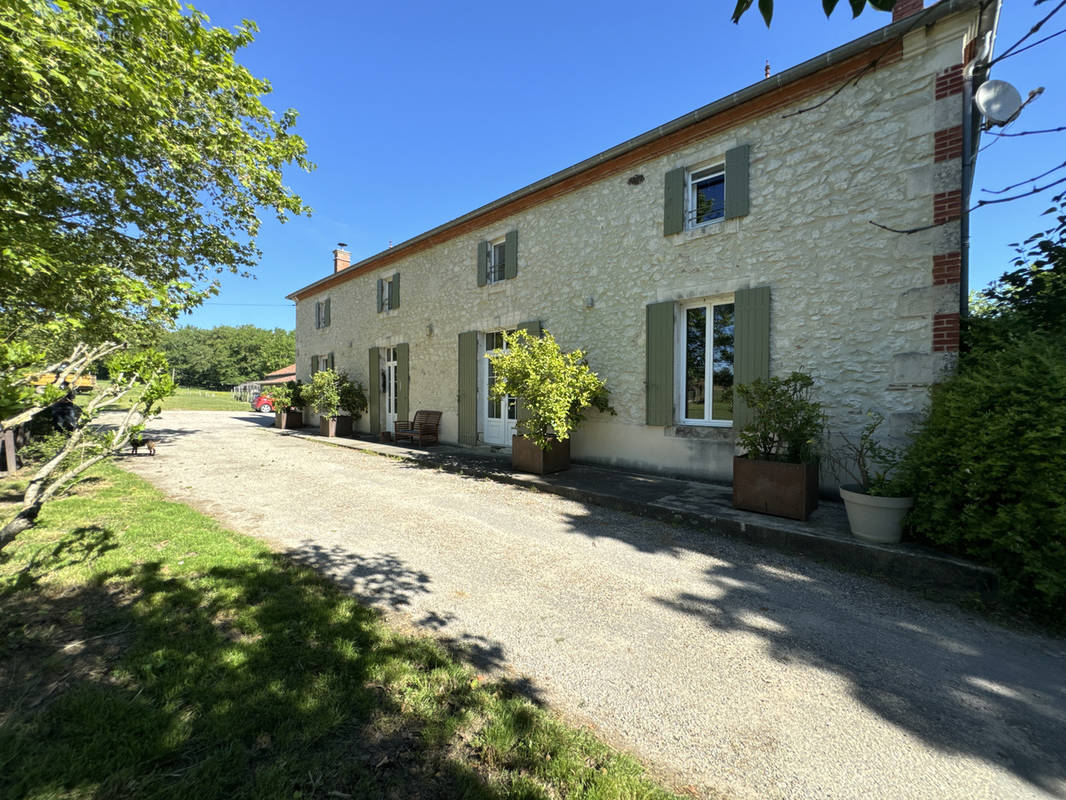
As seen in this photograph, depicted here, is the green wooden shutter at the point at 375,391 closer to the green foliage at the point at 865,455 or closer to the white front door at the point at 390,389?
the white front door at the point at 390,389

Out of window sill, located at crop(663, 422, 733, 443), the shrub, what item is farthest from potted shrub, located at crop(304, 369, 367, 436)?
the shrub

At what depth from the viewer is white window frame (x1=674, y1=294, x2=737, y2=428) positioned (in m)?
6.36

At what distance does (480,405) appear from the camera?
973cm

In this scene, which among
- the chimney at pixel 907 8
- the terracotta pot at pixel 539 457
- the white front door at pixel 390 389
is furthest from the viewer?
the white front door at pixel 390 389

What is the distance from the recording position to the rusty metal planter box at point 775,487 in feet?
14.3

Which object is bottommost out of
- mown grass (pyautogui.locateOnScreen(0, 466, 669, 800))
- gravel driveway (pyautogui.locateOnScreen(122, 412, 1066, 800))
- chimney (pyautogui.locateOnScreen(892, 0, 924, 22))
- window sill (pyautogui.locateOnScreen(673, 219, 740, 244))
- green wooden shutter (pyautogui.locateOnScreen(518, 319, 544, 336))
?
gravel driveway (pyautogui.locateOnScreen(122, 412, 1066, 800))

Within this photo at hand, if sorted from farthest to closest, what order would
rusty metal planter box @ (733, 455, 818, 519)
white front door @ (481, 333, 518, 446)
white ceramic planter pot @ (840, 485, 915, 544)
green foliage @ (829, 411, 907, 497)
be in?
1. white front door @ (481, 333, 518, 446)
2. rusty metal planter box @ (733, 455, 818, 519)
3. green foliage @ (829, 411, 907, 497)
4. white ceramic planter pot @ (840, 485, 915, 544)

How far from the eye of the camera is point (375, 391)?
12953mm

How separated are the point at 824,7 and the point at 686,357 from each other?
17.3 feet

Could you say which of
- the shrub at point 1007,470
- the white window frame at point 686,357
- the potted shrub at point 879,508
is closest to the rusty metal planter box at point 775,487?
the potted shrub at point 879,508

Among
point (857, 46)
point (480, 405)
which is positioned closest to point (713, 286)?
point (857, 46)

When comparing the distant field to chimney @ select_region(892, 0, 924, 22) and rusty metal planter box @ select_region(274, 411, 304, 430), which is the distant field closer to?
rusty metal planter box @ select_region(274, 411, 304, 430)

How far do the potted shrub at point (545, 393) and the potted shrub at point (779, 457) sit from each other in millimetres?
2561

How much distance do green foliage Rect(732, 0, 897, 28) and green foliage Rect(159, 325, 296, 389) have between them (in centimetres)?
5998
